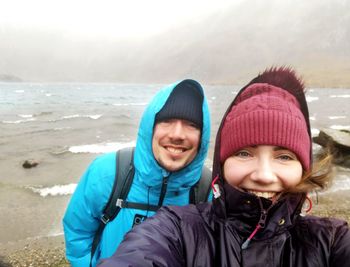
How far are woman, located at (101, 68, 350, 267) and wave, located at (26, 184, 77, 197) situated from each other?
10652mm

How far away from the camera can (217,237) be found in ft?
6.51

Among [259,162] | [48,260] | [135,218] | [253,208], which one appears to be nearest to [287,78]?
[259,162]

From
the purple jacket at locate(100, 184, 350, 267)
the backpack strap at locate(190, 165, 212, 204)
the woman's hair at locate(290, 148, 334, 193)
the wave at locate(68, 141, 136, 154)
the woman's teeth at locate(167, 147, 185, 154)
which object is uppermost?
the woman's hair at locate(290, 148, 334, 193)

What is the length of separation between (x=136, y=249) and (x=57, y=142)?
72.1 feet

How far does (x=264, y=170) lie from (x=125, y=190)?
1.56m

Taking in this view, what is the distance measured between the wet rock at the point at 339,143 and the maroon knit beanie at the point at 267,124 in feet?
45.2

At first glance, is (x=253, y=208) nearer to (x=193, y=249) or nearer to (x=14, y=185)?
(x=193, y=249)

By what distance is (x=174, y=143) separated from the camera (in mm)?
3094

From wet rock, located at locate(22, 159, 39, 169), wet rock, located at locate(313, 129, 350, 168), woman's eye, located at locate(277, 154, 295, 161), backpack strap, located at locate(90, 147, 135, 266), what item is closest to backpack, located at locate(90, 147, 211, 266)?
backpack strap, located at locate(90, 147, 135, 266)

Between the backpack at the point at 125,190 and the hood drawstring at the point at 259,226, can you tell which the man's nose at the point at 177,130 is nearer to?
the backpack at the point at 125,190

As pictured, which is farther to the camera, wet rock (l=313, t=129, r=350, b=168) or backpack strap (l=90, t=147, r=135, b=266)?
wet rock (l=313, t=129, r=350, b=168)

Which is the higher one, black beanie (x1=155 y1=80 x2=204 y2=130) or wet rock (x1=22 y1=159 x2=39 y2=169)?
black beanie (x1=155 y1=80 x2=204 y2=130)

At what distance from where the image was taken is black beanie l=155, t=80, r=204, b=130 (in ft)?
10.3

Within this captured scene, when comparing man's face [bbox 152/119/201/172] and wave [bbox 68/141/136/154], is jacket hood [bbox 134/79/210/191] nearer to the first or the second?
man's face [bbox 152/119/201/172]
